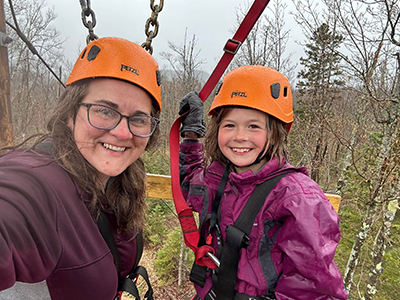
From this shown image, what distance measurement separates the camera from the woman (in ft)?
2.71

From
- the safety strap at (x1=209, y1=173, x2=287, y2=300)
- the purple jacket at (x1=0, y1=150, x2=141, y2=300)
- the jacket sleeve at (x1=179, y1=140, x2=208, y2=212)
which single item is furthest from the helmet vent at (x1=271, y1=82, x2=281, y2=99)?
the purple jacket at (x1=0, y1=150, x2=141, y2=300)

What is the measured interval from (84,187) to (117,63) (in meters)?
0.69

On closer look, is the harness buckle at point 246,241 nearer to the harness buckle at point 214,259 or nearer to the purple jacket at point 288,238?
the purple jacket at point 288,238

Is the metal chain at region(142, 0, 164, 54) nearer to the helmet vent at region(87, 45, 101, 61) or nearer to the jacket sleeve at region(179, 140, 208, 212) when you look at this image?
the helmet vent at region(87, 45, 101, 61)

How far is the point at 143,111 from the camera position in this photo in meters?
1.30

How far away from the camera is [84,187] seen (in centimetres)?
111

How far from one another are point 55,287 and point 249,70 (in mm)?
1787

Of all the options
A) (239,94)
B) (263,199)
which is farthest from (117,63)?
(263,199)

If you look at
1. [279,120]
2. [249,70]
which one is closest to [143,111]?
[249,70]

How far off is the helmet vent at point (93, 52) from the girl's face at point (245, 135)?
3.24 feet

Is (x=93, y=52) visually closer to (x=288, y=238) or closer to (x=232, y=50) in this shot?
(x=232, y=50)

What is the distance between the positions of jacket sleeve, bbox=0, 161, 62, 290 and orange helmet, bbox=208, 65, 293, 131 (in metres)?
1.27

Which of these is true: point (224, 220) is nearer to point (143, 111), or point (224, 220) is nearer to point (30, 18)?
point (143, 111)

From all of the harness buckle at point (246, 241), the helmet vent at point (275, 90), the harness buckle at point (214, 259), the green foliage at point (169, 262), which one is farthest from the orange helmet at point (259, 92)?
the green foliage at point (169, 262)
